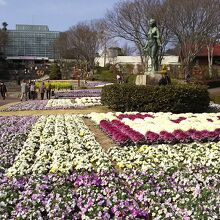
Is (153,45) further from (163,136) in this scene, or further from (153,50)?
(163,136)

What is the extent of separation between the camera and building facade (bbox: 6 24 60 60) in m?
127

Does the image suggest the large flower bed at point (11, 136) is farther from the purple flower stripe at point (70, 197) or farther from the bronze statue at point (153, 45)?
the bronze statue at point (153, 45)

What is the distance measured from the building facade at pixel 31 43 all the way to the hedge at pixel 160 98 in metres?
110

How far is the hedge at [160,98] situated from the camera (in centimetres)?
1734

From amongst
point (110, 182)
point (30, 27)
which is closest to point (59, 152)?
point (110, 182)

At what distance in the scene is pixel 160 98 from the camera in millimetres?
17375

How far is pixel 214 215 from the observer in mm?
5289

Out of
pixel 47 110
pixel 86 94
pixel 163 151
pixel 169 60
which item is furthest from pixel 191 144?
pixel 169 60

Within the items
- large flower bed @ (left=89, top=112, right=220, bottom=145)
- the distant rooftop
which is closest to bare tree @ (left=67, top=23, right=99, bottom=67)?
the distant rooftop

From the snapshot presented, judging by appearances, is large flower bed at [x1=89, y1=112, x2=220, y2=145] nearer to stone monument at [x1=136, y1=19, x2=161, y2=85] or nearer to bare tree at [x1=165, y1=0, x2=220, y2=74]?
stone monument at [x1=136, y1=19, x2=161, y2=85]

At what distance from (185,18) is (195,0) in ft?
6.10

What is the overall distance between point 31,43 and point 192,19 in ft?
317

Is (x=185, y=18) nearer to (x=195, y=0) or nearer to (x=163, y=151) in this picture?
(x=195, y=0)

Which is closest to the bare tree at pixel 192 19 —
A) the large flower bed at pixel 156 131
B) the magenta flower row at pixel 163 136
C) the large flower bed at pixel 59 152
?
the large flower bed at pixel 156 131
